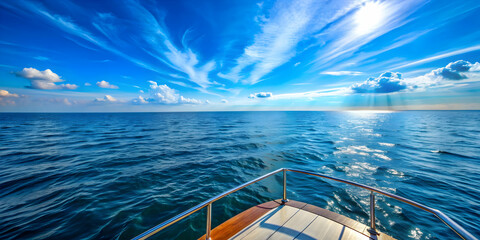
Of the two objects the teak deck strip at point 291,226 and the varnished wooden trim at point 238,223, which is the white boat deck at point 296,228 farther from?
the varnished wooden trim at point 238,223

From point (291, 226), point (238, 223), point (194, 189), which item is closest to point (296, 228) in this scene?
point (291, 226)

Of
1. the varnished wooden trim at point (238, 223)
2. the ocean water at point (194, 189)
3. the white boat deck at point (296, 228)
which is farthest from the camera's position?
the ocean water at point (194, 189)

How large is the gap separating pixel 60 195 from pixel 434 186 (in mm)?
17407

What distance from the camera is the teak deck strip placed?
10.2 feet

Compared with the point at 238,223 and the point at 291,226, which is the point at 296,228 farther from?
the point at 238,223

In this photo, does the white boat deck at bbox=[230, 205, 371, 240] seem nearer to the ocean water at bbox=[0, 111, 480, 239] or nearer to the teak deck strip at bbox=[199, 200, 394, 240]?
the teak deck strip at bbox=[199, 200, 394, 240]

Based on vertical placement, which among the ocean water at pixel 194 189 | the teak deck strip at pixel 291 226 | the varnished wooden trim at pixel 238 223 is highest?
the teak deck strip at pixel 291 226

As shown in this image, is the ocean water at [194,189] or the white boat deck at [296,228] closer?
the white boat deck at [296,228]

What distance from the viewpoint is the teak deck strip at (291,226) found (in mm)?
3113

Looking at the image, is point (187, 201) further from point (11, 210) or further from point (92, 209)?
point (11, 210)

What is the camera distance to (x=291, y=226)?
335 centimetres

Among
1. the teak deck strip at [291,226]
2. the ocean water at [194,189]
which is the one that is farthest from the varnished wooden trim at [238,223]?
the ocean water at [194,189]

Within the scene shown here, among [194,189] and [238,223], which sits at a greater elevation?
[238,223]

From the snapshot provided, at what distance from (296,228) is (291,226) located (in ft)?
0.34
